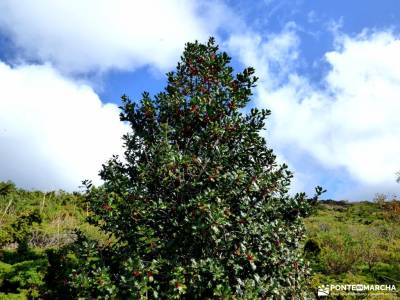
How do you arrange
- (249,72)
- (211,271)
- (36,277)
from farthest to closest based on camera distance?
(36,277)
(249,72)
(211,271)

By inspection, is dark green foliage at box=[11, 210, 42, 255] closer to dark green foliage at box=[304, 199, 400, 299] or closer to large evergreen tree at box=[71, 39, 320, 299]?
large evergreen tree at box=[71, 39, 320, 299]

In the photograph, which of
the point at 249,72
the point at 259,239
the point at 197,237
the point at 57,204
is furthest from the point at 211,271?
the point at 57,204

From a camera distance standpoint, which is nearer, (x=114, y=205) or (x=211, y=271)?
(x=211, y=271)

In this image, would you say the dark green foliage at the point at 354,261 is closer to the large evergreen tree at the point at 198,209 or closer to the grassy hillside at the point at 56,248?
the grassy hillside at the point at 56,248

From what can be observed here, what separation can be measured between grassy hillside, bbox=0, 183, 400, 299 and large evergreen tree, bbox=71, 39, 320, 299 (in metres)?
1.10

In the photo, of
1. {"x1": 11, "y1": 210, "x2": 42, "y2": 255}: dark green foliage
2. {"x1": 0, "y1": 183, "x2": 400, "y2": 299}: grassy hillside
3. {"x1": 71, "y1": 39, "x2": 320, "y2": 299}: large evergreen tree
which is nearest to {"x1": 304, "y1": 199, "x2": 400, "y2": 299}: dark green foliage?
{"x1": 0, "y1": 183, "x2": 400, "y2": 299}: grassy hillside

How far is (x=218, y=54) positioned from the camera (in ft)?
32.9

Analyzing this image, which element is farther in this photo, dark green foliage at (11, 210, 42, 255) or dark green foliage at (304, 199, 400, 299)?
dark green foliage at (304, 199, 400, 299)

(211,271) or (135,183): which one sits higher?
(135,183)

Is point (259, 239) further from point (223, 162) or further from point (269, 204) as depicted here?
point (223, 162)

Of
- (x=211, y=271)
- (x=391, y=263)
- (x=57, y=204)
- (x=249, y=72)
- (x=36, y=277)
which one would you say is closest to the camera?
(x=211, y=271)

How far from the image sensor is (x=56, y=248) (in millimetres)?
14953

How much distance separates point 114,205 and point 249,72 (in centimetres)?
418

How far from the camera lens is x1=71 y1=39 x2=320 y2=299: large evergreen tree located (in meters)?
7.66
